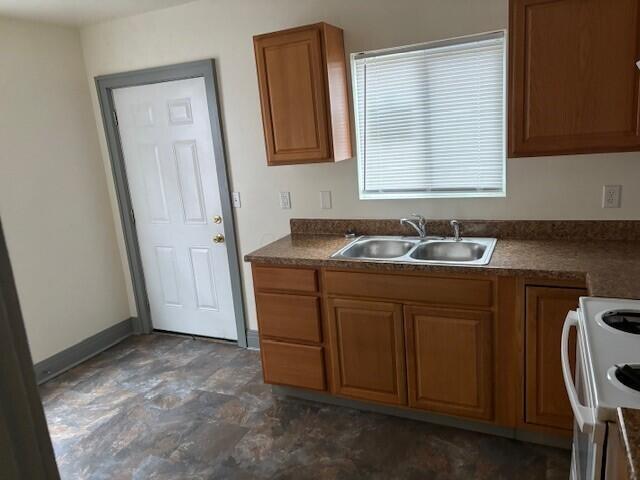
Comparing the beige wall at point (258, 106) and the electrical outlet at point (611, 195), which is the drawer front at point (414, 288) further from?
the electrical outlet at point (611, 195)

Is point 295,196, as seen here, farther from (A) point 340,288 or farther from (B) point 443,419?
(B) point 443,419

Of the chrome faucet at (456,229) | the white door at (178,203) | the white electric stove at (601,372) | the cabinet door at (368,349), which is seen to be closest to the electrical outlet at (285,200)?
the white door at (178,203)

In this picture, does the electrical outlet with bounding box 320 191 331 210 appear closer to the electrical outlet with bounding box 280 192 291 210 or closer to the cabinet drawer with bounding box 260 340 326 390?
the electrical outlet with bounding box 280 192 291 210

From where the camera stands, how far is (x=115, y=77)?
11.4 feet

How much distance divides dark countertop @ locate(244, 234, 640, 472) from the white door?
0.94m

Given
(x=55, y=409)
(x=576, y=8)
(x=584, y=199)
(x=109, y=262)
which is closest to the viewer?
(x=576, y=8)

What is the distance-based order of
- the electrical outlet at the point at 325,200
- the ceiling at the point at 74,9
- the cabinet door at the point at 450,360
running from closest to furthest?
the cabinet door at the point at 450,360, the ceiling at the point at 74,9, the electrical outlet at the point at 325,200

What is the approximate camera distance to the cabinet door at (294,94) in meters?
2.54

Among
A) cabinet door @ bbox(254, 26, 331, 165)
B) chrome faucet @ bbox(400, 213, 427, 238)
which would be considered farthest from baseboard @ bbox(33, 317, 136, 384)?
chrome faucet @ bbox(400, 213, 427, 238)

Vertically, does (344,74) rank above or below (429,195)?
above

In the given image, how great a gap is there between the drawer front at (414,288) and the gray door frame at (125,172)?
1.19m

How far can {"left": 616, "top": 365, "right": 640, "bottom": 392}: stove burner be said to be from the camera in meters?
1.15

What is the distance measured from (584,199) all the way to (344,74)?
1.45m

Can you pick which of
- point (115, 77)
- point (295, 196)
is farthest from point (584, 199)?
point (115, 77)
